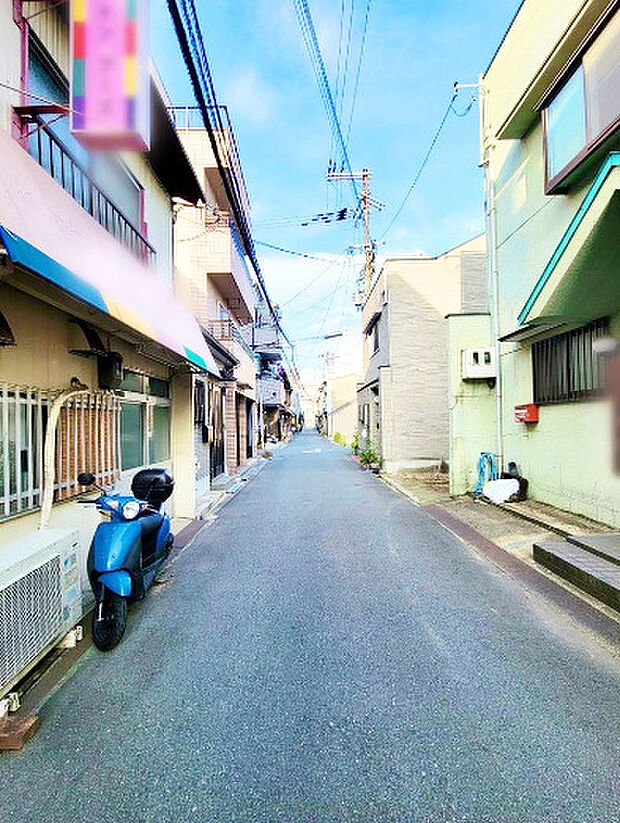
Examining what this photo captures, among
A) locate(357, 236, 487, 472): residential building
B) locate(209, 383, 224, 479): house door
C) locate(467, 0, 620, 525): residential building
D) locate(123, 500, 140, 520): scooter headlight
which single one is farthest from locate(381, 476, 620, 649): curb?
locate(357, 236, 487, 472): residential building

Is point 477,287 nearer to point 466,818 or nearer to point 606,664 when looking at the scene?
point 606,664

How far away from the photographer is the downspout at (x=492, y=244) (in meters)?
10.9

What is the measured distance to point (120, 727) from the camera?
297 centimetres

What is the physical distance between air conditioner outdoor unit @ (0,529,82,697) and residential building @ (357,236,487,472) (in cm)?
1464

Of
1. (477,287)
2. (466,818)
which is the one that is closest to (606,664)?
(466,818)

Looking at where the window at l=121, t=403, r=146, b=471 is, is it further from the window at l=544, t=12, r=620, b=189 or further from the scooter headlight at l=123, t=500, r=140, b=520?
the window at l=544, t=12, r=620, b=189

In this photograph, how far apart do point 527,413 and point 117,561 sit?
748cm

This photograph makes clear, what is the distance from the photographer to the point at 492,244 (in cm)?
1111

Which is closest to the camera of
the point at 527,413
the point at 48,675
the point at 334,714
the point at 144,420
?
the point at 334,714

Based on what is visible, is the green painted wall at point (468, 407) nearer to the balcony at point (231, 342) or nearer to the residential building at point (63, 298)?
the residential building at point (63, 298)

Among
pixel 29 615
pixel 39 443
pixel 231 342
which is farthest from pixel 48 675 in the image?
pixel 231 342

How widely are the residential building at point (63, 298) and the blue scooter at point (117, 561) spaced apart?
50 cm

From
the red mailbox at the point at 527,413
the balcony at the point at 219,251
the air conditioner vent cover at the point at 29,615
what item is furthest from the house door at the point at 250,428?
the air conditioner vent cover at the point at 29,615

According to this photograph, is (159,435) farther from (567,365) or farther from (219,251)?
(219,251)
